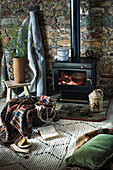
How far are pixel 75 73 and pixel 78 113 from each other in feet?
2.22

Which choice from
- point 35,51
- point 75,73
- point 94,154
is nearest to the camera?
point 94,154

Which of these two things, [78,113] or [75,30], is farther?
[75,30]

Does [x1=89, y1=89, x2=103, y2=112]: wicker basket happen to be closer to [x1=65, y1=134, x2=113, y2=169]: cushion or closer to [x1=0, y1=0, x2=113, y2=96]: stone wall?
[x1=0, y1=0, x2=113, y2=96]: stone wall

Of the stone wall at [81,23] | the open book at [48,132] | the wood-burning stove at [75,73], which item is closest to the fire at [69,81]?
the wood-burning stove at [75,73]

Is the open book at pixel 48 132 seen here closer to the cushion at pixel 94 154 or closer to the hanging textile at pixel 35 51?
the cushion at pixel 94 154

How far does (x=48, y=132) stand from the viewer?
123 inches

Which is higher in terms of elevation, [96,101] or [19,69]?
[19,69]

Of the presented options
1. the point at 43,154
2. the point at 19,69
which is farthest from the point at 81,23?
the point at 43,154

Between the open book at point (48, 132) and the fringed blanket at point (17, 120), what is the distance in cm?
14

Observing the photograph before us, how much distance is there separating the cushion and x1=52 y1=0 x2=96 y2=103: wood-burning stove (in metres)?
1.70

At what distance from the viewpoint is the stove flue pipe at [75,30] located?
3.77m

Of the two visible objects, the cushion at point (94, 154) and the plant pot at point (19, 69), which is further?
the plant pot at point (19, 69)

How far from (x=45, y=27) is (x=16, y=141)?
226 cm

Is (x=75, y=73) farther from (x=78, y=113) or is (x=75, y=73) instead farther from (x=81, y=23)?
(x=81, y=23)
